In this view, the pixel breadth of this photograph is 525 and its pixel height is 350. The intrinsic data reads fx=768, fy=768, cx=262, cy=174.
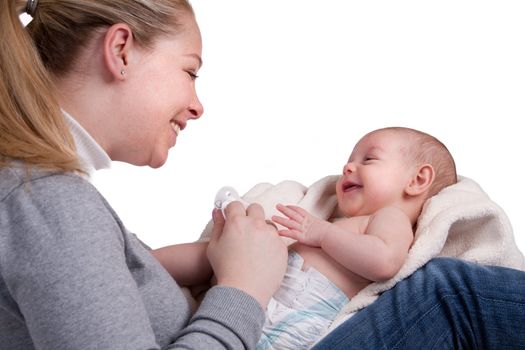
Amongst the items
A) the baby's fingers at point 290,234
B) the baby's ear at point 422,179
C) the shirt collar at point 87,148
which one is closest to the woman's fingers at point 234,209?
the baby's fingers at point 290,234

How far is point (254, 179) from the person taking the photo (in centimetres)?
286

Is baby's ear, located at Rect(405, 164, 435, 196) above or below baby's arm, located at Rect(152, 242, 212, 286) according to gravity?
above

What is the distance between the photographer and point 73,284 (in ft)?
3.60

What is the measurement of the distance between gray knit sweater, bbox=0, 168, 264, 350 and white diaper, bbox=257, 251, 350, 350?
10.3 inches

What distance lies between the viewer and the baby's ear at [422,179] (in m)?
1.78

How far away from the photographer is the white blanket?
1.55 meters

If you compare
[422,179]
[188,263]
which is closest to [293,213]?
[188,263]

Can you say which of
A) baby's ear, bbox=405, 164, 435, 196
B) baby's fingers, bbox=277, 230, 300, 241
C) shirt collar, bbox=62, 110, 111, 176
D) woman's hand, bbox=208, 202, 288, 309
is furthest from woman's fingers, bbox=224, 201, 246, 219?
baby's ear, bbox=405, 164, 435, 196

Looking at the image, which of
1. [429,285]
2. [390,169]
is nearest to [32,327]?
[429,285]

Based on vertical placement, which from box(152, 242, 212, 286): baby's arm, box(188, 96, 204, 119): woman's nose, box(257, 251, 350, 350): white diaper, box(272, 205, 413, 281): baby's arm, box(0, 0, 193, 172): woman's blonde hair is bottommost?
box(257, 251, 350, 350): white diaper

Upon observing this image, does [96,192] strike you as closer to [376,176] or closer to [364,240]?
[364,240]

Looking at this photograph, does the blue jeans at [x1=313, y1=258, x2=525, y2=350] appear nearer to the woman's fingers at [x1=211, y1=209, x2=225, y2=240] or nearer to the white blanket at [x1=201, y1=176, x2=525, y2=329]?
the white blanket at [x1=201, y1=176, x2=525, y2=329]

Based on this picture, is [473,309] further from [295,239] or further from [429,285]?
[295,239]

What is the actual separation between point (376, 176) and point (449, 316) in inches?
16.3
